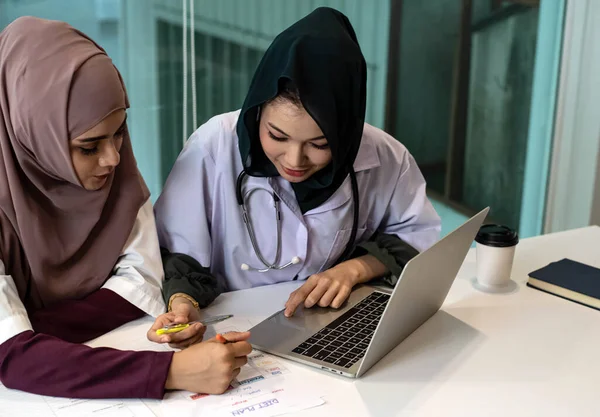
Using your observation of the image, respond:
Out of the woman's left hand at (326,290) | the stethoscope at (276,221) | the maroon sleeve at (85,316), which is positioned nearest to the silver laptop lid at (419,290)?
the woman's left hand at (326,290)

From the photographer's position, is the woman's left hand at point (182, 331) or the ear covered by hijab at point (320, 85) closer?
the woman's left hand at point (182, 331)

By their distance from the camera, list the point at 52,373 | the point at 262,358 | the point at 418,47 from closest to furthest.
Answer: the point at 52,373 → the point at 262,358 → the point at 418,47

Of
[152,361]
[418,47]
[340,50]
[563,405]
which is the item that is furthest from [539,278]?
[418,47]

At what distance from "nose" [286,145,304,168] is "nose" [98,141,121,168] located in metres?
0.33

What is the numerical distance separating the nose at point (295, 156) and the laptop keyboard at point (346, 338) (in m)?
0.32

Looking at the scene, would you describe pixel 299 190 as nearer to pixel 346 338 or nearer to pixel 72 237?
pixel 346 338

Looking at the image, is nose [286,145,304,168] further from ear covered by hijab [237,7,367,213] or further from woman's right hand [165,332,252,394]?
woman's right hand [165,332,252,394]

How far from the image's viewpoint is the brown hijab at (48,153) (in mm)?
1226

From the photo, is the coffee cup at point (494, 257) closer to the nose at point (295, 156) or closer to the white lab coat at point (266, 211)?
the white lab coat at point (266, 211)

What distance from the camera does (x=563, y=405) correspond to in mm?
1185

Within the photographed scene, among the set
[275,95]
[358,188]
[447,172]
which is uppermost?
[275,95]

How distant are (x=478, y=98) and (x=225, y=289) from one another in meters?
Answer: 2.14

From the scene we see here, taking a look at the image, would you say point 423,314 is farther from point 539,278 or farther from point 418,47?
point 418,47

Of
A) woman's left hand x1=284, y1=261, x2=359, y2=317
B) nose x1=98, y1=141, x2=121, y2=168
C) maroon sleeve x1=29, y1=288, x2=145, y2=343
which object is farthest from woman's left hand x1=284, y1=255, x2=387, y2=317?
nose x1=98, y1=141, x2=121, y2=168
